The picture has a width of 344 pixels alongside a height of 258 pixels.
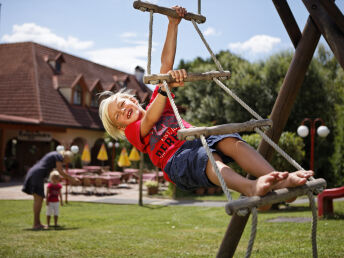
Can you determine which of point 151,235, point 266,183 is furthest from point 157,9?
point 151,235

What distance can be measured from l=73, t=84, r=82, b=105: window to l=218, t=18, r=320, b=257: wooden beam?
22.8 metres

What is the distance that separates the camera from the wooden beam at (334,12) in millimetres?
3137

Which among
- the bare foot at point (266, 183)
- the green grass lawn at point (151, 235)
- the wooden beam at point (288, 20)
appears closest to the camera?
the bare foot at point (266, 183)

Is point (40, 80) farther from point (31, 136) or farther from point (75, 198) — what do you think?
point (75, 198)

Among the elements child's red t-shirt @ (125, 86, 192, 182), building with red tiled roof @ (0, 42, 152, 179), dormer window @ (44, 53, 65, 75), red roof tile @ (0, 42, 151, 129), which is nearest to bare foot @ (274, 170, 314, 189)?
child's red t-shirt @ (125, 86, 192, 182)

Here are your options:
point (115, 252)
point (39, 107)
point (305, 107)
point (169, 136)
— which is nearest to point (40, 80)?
point (39, 107)

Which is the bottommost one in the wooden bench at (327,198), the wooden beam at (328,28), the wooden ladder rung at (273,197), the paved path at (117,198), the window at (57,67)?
the paved path at (117,198)

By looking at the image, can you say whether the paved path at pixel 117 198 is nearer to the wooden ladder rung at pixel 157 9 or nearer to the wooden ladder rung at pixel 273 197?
the wooden ladder rung at pixel 157 9

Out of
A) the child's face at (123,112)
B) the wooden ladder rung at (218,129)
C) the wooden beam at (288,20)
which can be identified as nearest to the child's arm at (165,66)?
the child's face at (123,112)

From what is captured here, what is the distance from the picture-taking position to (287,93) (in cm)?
371

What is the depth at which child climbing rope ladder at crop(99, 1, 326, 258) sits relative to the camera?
2.31 meters

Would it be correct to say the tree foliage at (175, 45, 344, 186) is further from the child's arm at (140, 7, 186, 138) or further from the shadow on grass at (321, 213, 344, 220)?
the child's arm at (140, 7, 186, 138)

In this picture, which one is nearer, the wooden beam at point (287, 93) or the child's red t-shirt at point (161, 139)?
the child's red t-shirt at point (161, 139)

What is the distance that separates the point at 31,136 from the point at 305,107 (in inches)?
621
